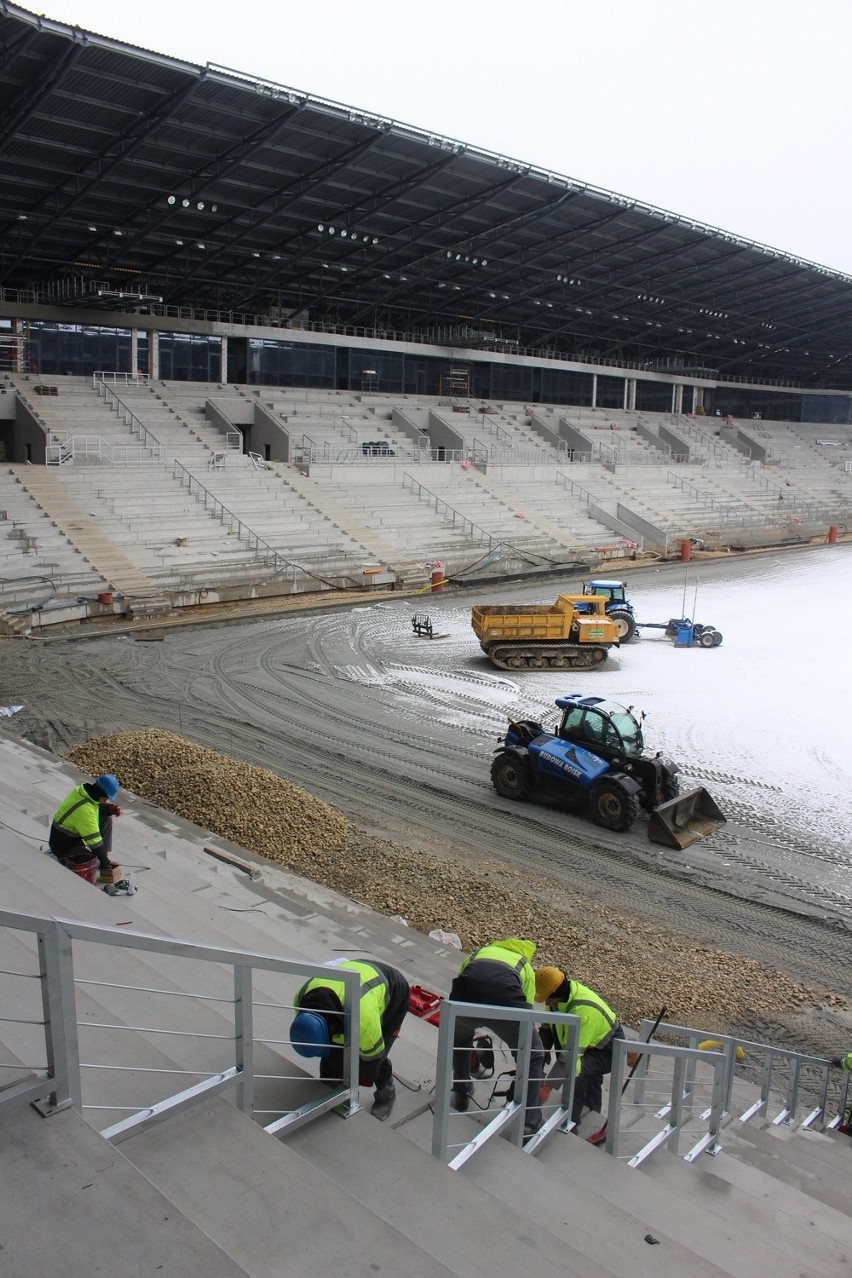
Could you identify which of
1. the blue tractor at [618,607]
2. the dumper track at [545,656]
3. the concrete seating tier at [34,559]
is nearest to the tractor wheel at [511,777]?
the dumper track at [545,656]

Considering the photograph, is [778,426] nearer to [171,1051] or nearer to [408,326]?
[408,326]

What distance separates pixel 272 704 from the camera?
18.4 m

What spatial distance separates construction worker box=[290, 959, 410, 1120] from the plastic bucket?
442cm

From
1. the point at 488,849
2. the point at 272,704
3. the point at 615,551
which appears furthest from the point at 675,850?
the point at 615,551

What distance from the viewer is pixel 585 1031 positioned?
5695 mm

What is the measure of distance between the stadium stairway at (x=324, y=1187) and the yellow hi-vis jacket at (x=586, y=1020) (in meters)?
0.65

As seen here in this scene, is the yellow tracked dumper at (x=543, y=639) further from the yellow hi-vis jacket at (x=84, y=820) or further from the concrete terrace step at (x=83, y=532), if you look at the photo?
the yellow hi-vis jacket at (x=84, y=820)

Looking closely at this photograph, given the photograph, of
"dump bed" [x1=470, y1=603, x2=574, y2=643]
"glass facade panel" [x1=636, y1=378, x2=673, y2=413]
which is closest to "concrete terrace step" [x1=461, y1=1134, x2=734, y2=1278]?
"dump bed" [x1=470, y1=603, x2=574, y2=643]

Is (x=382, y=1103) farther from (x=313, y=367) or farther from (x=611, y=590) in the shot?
(x=313, y=367)

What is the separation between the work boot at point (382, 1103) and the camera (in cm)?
486

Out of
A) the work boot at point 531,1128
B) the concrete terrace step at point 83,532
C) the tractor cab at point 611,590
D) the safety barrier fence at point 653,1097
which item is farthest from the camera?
the concrete terrace step at point 83,532

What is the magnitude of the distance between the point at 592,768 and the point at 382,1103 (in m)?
8.68

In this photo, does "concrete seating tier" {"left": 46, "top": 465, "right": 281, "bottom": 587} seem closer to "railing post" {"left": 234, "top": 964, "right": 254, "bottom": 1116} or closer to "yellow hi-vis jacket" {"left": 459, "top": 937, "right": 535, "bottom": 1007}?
"yellow hi-vis jacket" {"left": 459, "top": 937, "right": 535, "bottom": 1007}

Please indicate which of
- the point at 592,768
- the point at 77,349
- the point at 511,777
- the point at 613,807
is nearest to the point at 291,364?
the point at 77,349
